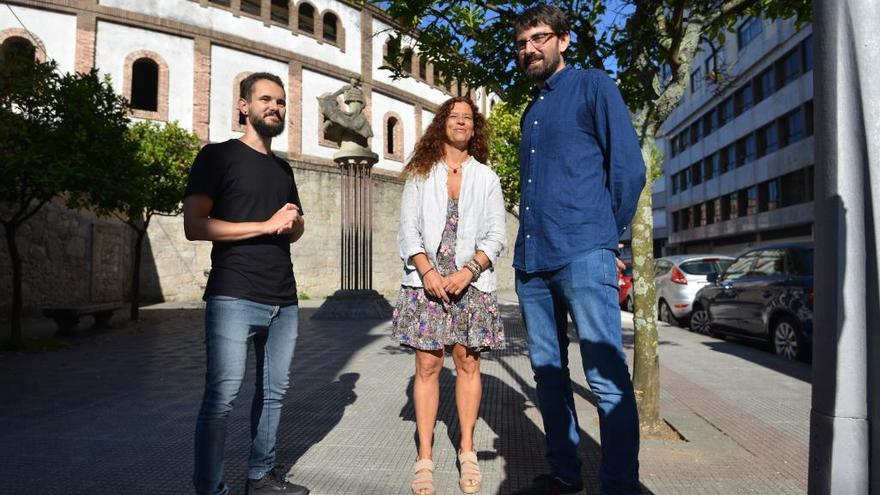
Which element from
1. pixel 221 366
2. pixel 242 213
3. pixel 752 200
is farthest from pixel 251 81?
pixel 752 200

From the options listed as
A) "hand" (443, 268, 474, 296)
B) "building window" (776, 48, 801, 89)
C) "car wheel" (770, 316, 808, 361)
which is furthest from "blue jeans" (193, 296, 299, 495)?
"building window" (776, 48, 801, 89)

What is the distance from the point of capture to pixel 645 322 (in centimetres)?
407

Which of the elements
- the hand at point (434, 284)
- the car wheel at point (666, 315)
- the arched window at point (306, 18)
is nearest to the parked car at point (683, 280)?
the car wheel at point (666, 315)

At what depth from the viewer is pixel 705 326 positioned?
10.8 m

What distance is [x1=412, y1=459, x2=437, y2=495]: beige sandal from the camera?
2.91 m

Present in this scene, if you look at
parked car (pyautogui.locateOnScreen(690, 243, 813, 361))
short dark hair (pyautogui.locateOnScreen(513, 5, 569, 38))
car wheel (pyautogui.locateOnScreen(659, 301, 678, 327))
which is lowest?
car wheel (pyautogui.locateOnScreen(659, 301, 678, 327))

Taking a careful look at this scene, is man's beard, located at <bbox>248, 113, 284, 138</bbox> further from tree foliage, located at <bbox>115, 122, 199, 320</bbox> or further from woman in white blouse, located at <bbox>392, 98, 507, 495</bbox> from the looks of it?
tree foliage, located at <bbox>115, 122, 199, 320</bbox>

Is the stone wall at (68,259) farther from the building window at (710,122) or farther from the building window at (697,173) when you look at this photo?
the building window at (697,173)

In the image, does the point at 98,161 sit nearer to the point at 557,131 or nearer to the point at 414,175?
the point at 414,175

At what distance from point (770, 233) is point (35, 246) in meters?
37.9

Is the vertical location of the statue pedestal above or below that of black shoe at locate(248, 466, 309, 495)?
above

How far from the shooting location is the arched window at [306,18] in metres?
24.8

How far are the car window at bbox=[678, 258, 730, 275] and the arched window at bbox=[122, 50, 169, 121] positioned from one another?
700 inches

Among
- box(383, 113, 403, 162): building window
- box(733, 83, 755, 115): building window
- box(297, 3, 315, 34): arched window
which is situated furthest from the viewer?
box(733, 83, 755, 115): building window
